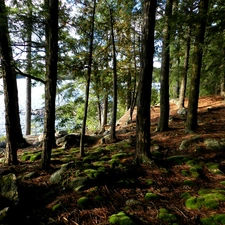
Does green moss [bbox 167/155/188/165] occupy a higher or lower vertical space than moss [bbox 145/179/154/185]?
higher

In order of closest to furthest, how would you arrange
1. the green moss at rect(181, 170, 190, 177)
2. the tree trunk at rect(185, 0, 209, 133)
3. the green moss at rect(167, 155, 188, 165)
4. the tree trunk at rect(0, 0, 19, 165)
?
1. the green moss at rect(181, 170, 190, 177)
2. the green moss at rect(167, 155, 188, 165)
3. the tree trunk at rect(0, 0, 19, 165)
4. the tree trunk at rect(185, 0, 209, 133)

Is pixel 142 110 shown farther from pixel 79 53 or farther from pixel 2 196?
pixel 79 53

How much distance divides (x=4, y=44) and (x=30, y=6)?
185 centimetres

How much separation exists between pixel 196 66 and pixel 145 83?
10.2 ft

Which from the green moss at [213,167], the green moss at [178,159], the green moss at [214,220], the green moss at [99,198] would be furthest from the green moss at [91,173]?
the green moss at [213,167]

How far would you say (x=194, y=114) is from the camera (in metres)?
7.15

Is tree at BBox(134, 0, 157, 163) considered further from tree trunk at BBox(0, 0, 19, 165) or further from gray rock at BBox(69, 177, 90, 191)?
tree trunk at BBox(0, 0, 19, 165)

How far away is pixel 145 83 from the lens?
4.66 metres

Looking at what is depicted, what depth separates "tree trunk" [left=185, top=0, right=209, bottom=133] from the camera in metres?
6.38

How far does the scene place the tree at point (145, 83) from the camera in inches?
179

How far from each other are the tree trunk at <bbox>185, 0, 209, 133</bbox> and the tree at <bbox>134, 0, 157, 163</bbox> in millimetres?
2258

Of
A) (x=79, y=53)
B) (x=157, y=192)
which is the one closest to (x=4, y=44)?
(x=79, y=53)

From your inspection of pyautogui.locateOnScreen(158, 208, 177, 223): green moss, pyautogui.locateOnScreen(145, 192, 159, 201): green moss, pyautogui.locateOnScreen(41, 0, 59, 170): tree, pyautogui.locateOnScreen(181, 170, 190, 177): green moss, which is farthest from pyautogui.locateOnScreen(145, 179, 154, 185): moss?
pyautogui.locateOnScreen(41, 0, 59, 170): tree

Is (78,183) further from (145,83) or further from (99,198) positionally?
(145,83)
